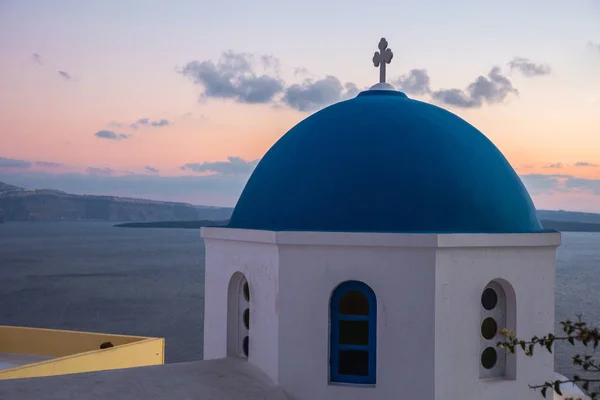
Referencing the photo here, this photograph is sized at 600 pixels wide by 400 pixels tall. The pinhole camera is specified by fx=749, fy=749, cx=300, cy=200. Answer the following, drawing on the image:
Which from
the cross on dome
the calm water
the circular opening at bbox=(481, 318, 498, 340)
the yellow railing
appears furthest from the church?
the calm water

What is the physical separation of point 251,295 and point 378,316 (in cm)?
169

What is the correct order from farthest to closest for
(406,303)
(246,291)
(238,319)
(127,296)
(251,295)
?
1. (127,296)
2. (238,319)
3. (246,291)
4. (251,295)
5. (406,303)

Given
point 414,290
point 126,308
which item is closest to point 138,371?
point 414,290

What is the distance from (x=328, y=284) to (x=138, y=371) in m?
2.42

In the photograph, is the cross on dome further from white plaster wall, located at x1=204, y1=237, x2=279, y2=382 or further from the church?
white plaster wall, located at x1=204, y1=237, x2=279, y2=382

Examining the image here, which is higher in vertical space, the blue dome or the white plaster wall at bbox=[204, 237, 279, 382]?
the blue dome

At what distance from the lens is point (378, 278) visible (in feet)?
28.4

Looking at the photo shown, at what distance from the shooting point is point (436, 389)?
848 centimetres

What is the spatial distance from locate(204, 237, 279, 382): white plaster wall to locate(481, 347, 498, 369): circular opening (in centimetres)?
250

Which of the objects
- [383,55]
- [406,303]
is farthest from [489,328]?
[383,55]

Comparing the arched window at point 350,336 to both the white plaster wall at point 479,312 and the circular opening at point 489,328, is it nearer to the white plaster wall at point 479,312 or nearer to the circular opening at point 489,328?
the white plaster wall at point 479,312

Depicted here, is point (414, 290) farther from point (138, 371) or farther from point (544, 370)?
point (138, 371)

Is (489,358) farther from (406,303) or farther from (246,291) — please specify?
(246,291)

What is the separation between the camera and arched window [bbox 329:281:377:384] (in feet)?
28.9
